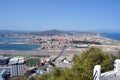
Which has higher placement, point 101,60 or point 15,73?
point 101,60

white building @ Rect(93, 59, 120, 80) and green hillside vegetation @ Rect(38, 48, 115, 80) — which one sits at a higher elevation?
white building @ Rect(93, 59, 120, 80)

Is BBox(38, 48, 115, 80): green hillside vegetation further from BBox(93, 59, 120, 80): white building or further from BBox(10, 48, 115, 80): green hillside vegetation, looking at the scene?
BBox(93, 59, 120, 80): white building

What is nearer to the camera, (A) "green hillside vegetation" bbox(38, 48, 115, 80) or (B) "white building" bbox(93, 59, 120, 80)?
(B) "white building" bbox(93, 59, 120, 80)

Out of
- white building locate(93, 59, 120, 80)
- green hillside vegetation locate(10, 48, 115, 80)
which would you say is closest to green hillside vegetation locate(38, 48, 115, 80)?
green hillside vegetation locate(10, 48, 115, 80)

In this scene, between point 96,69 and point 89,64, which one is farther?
point 89,64

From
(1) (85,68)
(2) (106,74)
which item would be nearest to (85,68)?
(1) (85,68)

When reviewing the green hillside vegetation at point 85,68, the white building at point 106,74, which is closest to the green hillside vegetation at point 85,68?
the green hillside vegetation at point 85,68

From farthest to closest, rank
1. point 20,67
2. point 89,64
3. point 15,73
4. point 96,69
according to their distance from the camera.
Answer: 1. point 20,67
2. point 15,73
3. point 89,64
4. point 96,69

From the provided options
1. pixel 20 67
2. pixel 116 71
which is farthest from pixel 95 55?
pixel 20 67

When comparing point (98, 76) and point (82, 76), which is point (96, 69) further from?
point (82, 76)

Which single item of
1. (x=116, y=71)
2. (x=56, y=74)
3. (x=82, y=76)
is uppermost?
(x=116, y=71)

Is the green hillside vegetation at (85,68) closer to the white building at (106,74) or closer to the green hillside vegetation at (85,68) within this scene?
the green hillside vegetation at (85,68)
